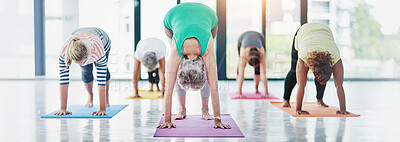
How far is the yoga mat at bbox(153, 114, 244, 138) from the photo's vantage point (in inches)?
101

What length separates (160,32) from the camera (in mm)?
8844

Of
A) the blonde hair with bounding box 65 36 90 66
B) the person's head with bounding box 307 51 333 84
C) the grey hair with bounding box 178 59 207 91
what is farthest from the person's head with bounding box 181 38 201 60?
the person's head with bounding box 307 51 333 84

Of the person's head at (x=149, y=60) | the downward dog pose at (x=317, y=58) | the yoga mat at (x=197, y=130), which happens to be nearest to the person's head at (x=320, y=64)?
the downward dog pose at (x=317, y=58)

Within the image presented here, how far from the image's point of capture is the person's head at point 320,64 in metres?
3.16

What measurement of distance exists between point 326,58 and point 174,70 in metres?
1.53

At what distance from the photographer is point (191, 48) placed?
8.51ft

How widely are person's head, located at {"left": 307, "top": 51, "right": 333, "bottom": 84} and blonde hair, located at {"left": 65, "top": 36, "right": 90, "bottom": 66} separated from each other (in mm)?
2142

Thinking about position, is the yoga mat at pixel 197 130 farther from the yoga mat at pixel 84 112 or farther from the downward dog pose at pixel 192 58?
the yoga mat at pixel 84 112

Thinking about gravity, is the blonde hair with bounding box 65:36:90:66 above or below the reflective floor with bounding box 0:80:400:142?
above

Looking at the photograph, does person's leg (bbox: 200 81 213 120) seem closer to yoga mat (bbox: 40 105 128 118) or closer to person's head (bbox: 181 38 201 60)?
person's head (bbox: 181 38 201 60)

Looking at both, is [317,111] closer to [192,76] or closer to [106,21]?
[192,76]

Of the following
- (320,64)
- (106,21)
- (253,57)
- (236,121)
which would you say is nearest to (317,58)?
(320,64)

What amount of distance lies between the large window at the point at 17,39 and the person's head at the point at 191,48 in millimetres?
7908

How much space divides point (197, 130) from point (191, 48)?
69cm
